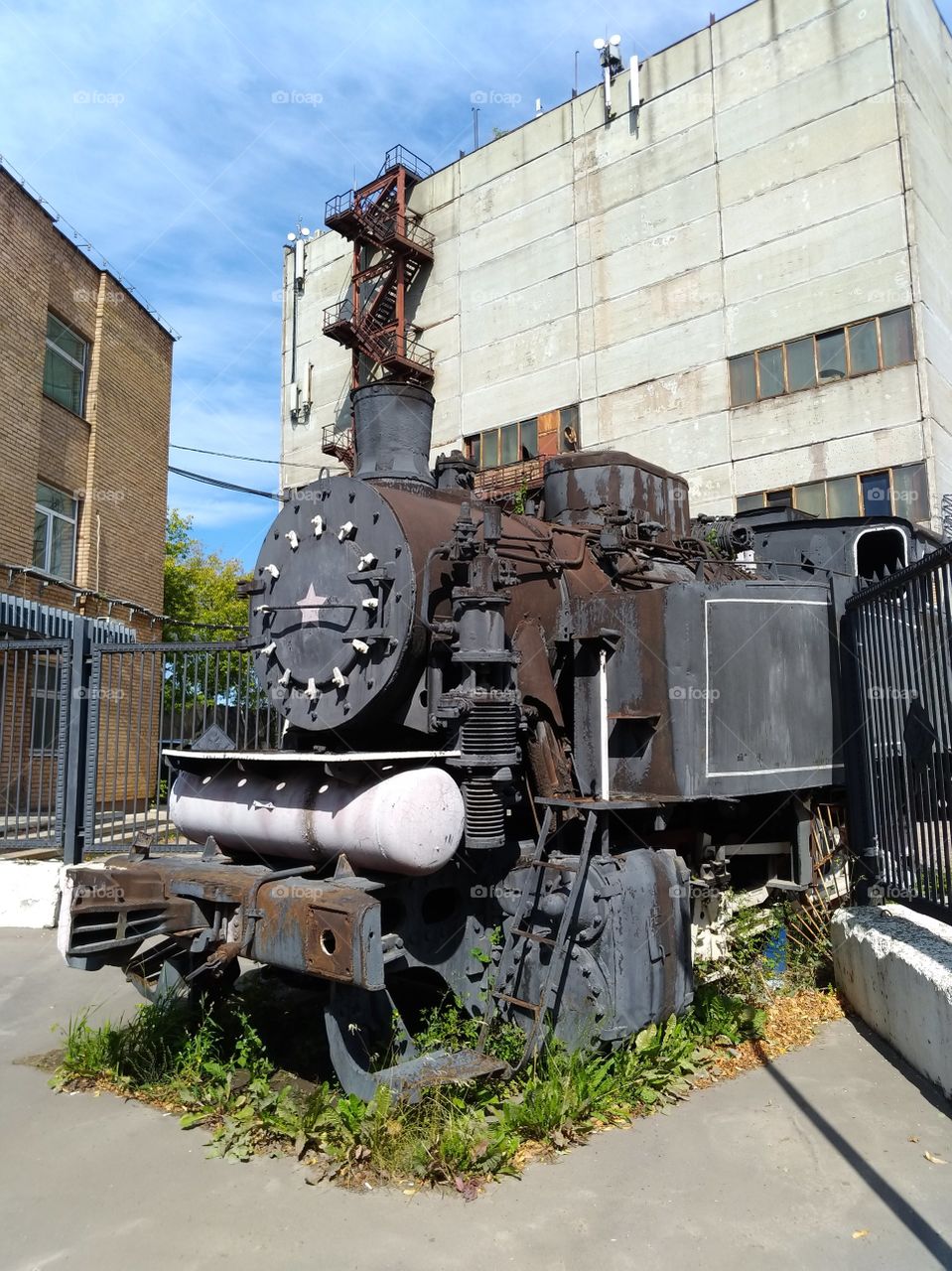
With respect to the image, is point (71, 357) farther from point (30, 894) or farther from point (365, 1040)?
point (365, 1040)

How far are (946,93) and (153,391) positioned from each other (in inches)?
656

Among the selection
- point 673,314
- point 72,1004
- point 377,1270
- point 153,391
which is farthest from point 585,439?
point 377,1270

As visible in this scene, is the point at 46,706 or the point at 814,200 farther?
the point at 814,200

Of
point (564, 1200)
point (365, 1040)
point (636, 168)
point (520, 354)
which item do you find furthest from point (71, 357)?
point (564, 1200)

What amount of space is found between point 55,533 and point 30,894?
884cm

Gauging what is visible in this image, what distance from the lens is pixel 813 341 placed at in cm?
1719

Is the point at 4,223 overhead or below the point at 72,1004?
overhead

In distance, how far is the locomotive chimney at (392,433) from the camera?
525cm

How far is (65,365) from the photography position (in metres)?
15.9

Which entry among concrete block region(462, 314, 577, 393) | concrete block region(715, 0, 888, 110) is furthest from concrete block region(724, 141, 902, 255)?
concrete block region(462, 314, 577, 393)

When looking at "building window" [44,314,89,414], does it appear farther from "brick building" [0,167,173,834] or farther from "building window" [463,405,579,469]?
"building window" [463,405,579,469]

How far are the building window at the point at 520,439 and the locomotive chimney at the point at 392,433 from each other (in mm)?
14525

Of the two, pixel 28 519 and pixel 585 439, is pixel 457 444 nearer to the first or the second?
pixel 585 439

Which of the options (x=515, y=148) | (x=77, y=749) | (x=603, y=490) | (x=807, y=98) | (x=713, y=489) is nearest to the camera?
(x=603, y=490)
